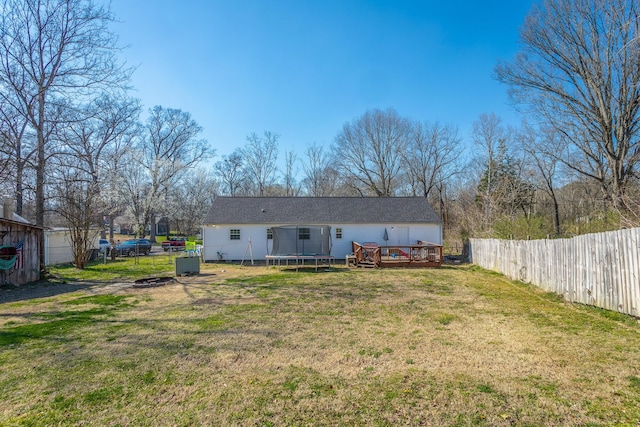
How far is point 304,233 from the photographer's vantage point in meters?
16.6

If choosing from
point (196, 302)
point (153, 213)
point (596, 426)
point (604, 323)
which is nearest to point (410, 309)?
point (604, 323)

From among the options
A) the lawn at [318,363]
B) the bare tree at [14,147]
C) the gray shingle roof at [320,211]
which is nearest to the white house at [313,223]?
the gray shingle roof at [320,211]

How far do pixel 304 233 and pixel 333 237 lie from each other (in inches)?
154

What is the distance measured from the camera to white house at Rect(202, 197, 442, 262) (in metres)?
19.6

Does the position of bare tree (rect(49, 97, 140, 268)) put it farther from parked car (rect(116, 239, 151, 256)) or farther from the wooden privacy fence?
the wooden privacy fence

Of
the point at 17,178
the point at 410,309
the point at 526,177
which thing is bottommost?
the point at 410,309

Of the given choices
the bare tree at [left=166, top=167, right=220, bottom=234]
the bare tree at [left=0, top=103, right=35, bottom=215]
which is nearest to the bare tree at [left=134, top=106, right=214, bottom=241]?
the bare tree at [left=166, top=167, right=220, bottom=234]

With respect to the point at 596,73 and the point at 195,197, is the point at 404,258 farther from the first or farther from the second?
the point at 195,197

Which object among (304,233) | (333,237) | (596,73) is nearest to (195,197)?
(333,237)

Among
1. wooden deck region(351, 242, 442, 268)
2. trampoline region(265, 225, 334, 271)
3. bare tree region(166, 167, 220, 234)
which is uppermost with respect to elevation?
bare tree region(166, 167, 220, 234)

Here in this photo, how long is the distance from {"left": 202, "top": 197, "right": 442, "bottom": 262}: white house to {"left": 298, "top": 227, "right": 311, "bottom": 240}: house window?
3.68m

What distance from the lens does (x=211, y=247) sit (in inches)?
767

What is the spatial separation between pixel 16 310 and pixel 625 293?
1328cm

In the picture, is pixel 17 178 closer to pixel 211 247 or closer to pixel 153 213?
pixel 211 247
